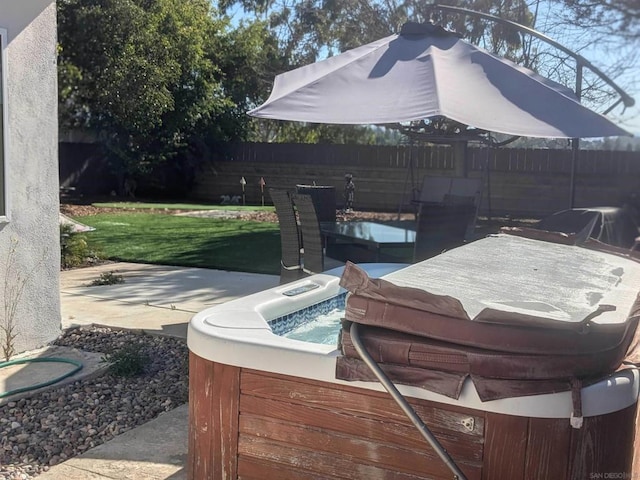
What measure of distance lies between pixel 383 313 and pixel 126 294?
16.1 feet

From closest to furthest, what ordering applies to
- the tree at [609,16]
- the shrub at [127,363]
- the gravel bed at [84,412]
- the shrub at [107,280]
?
the gravel bed at [84,412] → the shrub at [127,363] → the shrub at [107,280] → the tree at [609,16]

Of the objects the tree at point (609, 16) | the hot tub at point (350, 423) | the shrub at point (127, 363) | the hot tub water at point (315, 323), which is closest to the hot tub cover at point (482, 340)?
the hot tub at point (350, 423)

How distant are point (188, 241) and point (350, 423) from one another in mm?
8524

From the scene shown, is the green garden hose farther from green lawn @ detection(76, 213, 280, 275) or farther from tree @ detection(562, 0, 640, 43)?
tree @ detection(562, 0, 640, 43)

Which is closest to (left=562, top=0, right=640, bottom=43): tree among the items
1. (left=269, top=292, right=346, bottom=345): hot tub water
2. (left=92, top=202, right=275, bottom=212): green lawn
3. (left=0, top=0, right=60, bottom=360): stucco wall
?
(left=269, top=292, right=346, bottom=345): hot tub water

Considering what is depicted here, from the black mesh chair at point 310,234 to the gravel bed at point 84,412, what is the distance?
1428mm

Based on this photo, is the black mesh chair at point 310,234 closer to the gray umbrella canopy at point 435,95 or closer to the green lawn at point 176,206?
the gray umbrella canopy at point 435,95

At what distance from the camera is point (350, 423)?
7.81ft

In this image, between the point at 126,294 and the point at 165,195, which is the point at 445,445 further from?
the point at 165,195

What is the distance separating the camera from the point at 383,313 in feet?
7.55

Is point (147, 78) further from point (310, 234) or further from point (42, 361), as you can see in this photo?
point (42, 361)

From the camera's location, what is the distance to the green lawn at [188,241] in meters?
8.84

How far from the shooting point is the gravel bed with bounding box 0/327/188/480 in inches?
130

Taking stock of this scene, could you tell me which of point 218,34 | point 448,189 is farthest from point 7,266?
point 218,34
